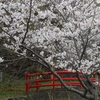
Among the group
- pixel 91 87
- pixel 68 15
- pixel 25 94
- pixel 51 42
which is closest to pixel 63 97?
pixel 25 94

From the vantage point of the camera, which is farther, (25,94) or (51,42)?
(25,94)

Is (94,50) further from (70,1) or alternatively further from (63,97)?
(63,97)

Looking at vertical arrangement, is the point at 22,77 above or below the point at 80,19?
below

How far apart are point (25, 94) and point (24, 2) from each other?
4369 mm

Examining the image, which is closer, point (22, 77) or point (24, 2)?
point (24, 2)

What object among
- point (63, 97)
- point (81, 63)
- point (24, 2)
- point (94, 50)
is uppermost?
point (24, 2)

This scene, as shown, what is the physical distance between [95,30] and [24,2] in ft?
6.29

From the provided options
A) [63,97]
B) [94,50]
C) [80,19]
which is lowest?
[63,97]

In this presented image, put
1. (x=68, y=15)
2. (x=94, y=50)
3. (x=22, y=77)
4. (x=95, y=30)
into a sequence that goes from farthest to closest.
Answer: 1. (x=22, y=77)
2. (x=94, y=50)
3. (x=68, y=15)
4. (x=95, y=30)

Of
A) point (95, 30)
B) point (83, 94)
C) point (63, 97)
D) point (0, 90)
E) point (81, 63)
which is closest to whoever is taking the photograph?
point (95, 30)

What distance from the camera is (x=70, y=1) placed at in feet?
16.8

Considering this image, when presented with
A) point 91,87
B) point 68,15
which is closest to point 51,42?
point 68,15

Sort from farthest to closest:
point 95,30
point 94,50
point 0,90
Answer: point 0,90 → point 94,50 → point 95,30

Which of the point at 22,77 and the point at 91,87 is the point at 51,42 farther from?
the point at 22,77
